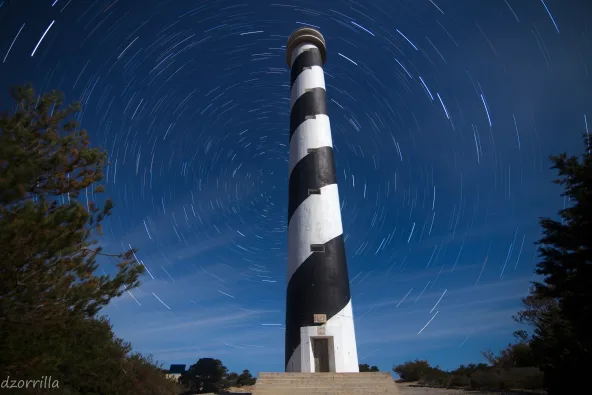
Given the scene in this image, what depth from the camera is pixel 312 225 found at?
418 inches

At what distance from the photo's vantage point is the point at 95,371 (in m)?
10.2

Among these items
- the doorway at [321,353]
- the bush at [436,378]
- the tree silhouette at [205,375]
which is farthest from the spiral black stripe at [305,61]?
the tree silhouette at [205,375]

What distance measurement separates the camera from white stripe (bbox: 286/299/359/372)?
9.02 meters

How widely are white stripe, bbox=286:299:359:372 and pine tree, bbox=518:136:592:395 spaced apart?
642 cm

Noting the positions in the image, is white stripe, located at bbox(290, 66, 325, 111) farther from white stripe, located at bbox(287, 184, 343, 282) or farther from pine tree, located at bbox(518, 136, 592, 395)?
pine tree, located at bbox(518, 136, 592, 395)

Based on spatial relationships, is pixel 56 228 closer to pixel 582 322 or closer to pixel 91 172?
pixel 91 172

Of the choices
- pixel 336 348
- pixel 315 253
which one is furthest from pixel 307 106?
pixel 336 348

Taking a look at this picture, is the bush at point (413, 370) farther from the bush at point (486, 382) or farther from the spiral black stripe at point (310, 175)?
the spiral black stripe at point (310, 175)

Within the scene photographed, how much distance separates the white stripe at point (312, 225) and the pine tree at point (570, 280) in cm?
717

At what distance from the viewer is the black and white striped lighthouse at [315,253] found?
9234mm

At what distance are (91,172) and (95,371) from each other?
21.2 ft

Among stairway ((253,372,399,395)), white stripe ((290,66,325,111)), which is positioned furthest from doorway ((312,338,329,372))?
white stripe ((290,66,325,111))

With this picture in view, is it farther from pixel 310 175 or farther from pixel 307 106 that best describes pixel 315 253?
pixel 307 106

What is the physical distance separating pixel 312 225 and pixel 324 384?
15.6 ft
